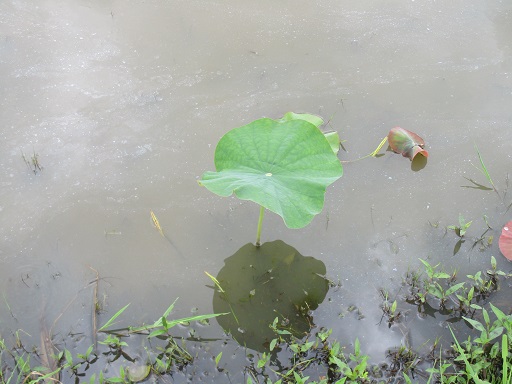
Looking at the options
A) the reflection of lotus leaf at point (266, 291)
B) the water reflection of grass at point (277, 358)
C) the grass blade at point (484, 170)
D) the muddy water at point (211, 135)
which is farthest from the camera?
the grass blade at point (484, 170)

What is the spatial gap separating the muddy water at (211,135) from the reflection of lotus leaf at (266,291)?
5 cm

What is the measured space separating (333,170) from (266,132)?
0.90ft

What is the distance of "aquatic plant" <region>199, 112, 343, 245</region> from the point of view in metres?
1.87

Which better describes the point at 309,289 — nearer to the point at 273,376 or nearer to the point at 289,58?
the point at 273,376

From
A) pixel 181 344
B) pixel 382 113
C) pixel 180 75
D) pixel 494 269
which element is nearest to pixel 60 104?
pixel 180 75

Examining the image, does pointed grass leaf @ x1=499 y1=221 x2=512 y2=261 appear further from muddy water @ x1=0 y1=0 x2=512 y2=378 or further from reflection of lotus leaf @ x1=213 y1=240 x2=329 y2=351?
reflection of lotus leaf @ x1=213 y1=240 x2=329 y2=351

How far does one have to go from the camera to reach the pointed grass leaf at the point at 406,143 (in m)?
2.39

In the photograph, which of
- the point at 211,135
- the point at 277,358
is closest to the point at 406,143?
the point at 211,135

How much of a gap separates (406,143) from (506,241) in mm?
566

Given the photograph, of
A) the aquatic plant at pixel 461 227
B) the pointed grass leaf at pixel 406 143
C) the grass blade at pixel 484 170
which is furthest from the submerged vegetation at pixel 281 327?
the pointed grass leaf at pixel 406 143

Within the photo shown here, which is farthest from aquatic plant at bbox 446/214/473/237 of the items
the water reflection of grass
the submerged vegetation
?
the water reflection of grass

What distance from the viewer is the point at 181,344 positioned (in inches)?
76.0

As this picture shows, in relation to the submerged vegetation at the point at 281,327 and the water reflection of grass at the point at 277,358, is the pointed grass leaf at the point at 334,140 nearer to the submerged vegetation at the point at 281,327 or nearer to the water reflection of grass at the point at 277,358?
the submerged vegetation at the point at 281,327

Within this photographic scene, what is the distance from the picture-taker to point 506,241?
2152mm
